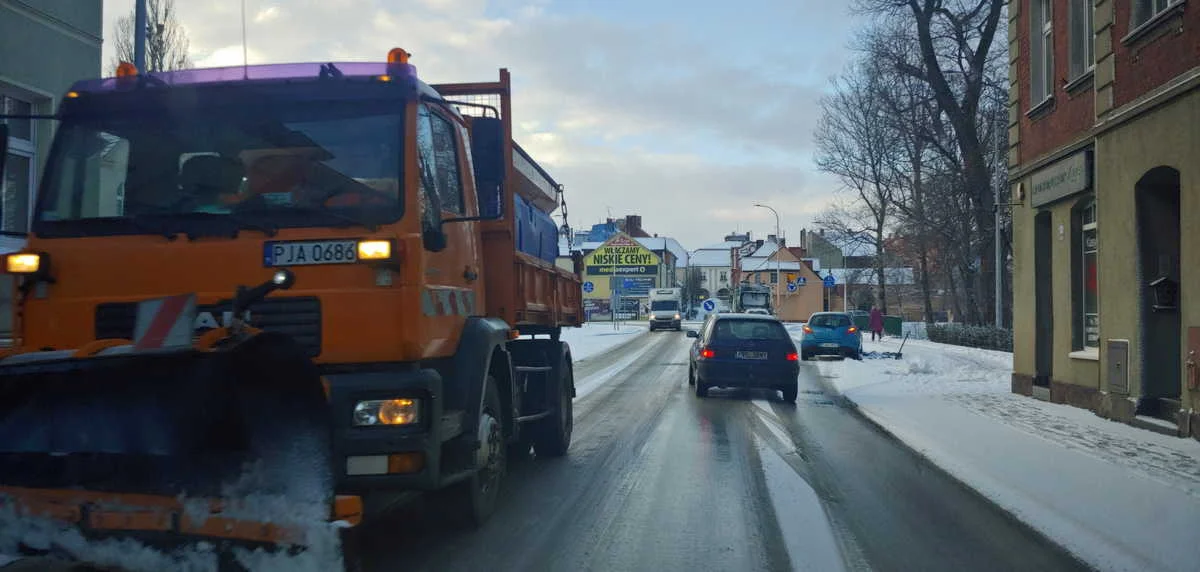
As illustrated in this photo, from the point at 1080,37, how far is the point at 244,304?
13235 millimetres

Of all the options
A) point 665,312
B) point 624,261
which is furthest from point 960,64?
point 624,261

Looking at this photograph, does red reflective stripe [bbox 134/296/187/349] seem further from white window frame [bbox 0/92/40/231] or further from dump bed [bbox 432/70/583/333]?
dump bed [bbox 432/70/583/333]

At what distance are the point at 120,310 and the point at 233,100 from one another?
A: 1.30 metres

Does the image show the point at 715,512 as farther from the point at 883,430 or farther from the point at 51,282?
the point at 883,430

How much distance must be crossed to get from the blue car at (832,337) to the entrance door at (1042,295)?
39.5 feet

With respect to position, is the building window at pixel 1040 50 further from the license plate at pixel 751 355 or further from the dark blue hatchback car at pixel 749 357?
the license plate at pixel 751 355

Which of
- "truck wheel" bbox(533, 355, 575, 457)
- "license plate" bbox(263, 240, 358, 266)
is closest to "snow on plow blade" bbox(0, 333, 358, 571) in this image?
"license plate" bbox(263, 240, 358, 266)

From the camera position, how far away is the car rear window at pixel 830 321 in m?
28.1

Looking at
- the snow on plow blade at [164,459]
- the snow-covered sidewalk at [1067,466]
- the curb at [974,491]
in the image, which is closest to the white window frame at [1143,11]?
the snow-covered sidewalk at [1067,466]

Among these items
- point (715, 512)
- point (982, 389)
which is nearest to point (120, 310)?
point (715, 512)

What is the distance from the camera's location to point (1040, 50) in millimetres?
15570

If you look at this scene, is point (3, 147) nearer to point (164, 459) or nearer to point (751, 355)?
point (164, 459)

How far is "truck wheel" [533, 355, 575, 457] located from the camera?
9.43m

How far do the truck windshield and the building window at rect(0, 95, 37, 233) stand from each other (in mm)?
421
